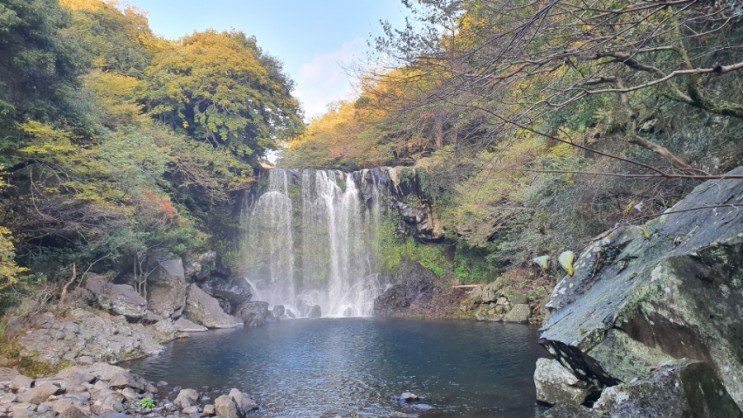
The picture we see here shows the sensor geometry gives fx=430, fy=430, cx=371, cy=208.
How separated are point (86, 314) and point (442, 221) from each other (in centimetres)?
1615

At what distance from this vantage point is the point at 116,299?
504 inches

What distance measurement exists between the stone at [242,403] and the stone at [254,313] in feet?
34.9

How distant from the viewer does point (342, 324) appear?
58.1 ft

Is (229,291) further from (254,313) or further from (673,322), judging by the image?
(673,322)

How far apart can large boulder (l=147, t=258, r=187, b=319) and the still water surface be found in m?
1.86

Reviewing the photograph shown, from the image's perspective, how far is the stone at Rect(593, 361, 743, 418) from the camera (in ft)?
8.52

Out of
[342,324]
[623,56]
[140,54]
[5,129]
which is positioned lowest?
[342,324]

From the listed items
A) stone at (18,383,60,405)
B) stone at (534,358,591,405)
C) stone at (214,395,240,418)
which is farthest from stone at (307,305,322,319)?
stone at (534,358,591,405)

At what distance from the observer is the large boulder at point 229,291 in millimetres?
19000

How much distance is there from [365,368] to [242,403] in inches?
135

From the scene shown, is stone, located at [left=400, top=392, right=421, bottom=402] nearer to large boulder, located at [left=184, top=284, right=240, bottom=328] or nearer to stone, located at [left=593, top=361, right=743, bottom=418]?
stone, located at [left=593, top=361, right=743, bottom=418]

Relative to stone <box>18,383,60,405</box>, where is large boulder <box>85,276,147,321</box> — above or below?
above

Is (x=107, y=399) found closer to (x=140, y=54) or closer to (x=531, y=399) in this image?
(x=531, y=399)

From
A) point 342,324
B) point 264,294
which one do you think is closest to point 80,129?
point 342,324
